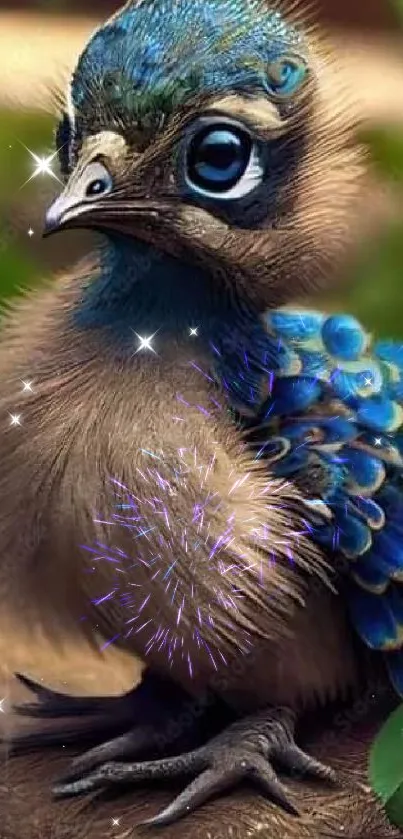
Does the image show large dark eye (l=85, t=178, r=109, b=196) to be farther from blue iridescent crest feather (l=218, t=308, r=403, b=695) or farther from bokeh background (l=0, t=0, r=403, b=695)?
blue iridescent crest feather (l=218, t=308, r=403, b=695)

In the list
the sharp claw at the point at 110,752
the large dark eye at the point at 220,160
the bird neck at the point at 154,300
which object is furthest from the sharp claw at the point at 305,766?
the large dark eye at the point at 220,160

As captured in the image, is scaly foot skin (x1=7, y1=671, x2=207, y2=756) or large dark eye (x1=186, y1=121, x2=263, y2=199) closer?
large dark eye (x1=186, y1=121, x2=263, y2=199)

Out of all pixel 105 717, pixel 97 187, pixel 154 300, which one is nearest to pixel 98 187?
pixel 97 187

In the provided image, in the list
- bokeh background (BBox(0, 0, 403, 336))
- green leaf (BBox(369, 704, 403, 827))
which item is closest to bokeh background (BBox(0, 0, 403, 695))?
bokeh background (BBox(0, 0, 403, 336))

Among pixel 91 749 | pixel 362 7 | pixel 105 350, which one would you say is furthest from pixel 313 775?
pixel 362 7

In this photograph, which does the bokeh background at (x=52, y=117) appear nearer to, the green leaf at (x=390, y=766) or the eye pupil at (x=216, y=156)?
the eye pupil at (x=216, y=156)

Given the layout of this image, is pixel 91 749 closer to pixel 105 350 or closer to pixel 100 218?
pixel 105 350

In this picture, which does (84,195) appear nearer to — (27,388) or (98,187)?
(98,187)
